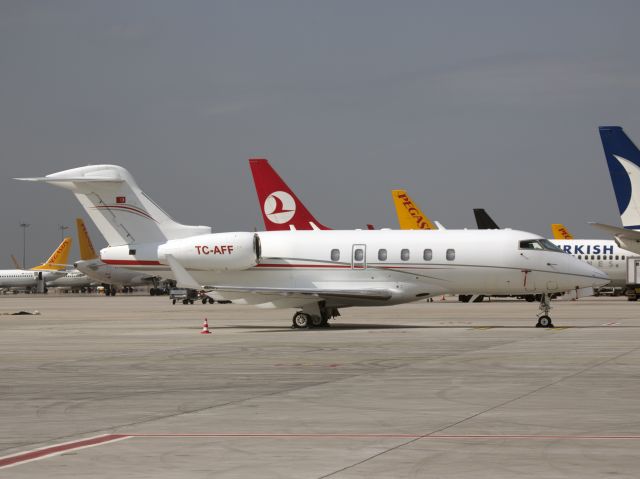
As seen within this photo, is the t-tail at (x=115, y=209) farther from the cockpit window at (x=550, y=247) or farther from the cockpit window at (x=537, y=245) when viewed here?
the cockpit window at (x=550, y=247)

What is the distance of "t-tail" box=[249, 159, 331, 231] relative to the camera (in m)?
50.7

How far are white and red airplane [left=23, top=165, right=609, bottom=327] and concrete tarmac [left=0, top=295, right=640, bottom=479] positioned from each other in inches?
291

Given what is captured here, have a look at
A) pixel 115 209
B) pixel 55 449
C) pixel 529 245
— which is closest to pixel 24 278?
pixel 115 209

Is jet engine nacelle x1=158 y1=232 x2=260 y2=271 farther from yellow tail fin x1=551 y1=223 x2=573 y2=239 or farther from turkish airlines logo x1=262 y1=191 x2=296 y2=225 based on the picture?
yellow tail fin x1=551 y1=223 x2=573 y2=239

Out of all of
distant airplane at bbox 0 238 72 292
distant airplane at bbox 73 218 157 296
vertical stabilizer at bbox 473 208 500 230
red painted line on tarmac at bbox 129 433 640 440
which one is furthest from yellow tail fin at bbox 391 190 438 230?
distant airplane at bbox 0 238 72 292

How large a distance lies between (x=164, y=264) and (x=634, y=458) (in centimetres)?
2994

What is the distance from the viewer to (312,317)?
39500mm

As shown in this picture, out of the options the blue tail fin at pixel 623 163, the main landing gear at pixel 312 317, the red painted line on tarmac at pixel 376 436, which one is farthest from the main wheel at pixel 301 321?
the red painted line on tarmac at pixel 376 436

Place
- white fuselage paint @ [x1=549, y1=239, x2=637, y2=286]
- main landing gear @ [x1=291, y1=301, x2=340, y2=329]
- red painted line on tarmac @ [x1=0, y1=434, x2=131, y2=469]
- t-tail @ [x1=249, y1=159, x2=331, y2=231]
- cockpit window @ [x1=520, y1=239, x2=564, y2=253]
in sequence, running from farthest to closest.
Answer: white fuselage paint @ [x1=549, y1=239, x2=637, y2=286], t-tail @ [x1=249, y1=159, x2=331, y2=231], main landing gear @ [x1=291, y1=301, x2=340, y2=329], cockpit window @ [x1=520, y1=239, x2=564, y2=253], red painted line on tarmac @ [x1=0, y1=434, x2=131, y2=469]

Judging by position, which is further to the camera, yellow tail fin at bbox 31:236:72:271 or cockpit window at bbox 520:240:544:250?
yellow tail fin at bbox 31:236:72:271

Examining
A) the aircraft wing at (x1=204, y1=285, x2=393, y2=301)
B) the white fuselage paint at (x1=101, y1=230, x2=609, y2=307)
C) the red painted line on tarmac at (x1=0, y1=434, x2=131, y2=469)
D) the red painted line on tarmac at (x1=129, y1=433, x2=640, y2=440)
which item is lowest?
the red painted line on tarmac at (x1=129, y1=433, x2=640, y2=440)

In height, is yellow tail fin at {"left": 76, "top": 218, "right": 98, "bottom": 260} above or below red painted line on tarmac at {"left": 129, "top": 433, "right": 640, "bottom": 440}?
above

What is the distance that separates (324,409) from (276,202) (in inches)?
1442

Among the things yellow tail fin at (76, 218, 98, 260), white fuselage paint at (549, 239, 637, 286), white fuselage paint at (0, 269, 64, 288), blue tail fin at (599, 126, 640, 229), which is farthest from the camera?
white fuselage paint at (0, 269, 64, 288)
